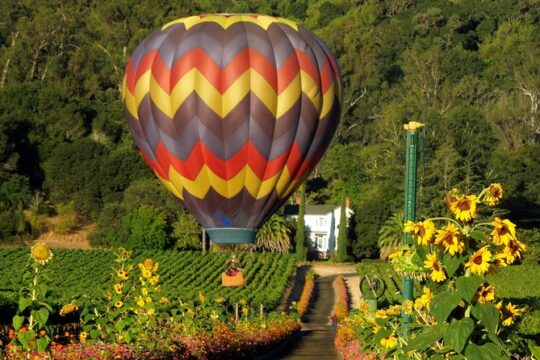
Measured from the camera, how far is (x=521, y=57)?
120750 mm

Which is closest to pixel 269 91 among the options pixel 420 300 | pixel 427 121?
pixel 420 300

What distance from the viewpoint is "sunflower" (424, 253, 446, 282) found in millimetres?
9688

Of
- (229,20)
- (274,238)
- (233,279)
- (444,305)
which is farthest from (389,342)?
(274,238)

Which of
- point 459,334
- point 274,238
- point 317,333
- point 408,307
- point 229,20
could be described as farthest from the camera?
point 274,238

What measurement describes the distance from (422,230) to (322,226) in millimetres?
72815

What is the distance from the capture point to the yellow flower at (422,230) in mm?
9664

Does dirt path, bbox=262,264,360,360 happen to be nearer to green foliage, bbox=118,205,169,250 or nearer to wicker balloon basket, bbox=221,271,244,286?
wicker balloon basket, bbox=221,271,244,286

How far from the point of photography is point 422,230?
971 cm

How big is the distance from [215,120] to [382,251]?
5043cm

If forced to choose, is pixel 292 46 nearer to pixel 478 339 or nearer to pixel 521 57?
pixel 478 339

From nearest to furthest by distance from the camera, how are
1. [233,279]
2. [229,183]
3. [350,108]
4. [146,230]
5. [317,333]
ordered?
[229,183] < [233,279] < [317,333] < [146,230] < [350,108]

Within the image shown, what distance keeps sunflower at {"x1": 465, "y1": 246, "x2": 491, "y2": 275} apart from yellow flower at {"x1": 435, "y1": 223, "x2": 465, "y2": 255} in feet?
0.45

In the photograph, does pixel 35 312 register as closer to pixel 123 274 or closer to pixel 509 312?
pixel 509 312

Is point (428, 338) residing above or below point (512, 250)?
below
